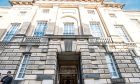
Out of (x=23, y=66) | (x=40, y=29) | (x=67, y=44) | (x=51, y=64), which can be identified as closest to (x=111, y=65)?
(x=67, y=44)

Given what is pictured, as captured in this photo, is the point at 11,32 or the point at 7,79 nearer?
the point at 7,79

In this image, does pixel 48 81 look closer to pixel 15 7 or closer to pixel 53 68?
pixel 53 68

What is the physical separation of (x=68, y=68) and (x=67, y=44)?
8.20 ft

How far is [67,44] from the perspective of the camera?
1202cm

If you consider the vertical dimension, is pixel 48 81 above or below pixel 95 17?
below

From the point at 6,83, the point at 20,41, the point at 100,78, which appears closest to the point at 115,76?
the point at 100,78

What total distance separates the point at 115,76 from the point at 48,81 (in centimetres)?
524

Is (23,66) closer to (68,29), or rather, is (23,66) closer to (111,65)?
(68,29)

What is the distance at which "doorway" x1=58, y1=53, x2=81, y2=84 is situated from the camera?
12258 millimetres

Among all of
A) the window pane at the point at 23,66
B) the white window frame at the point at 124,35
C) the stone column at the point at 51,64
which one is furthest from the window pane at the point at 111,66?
the window pane at the point at 23,66

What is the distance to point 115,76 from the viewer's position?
35.1 ft

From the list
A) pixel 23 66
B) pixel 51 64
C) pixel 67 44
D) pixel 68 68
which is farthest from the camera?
pixel 68 68

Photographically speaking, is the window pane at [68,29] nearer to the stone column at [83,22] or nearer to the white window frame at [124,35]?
the stone column at [83,22]

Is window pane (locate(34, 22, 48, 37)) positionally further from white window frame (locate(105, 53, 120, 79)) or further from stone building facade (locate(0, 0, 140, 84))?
white window frame (locate(105, 53, 120, 79))
